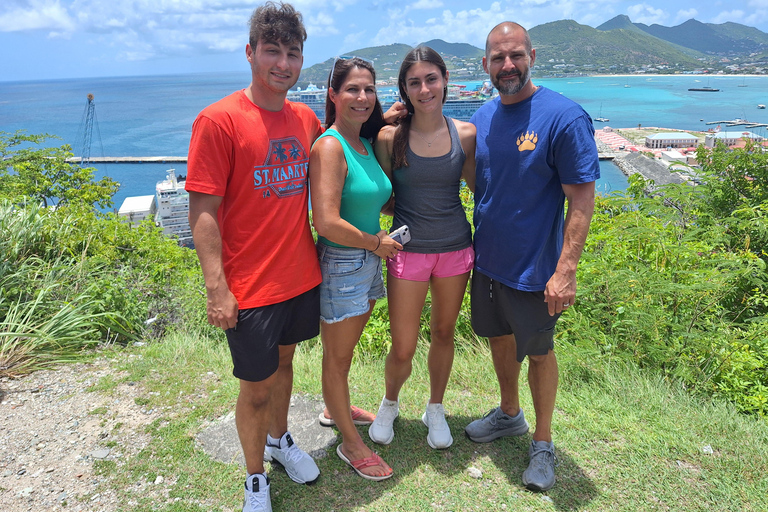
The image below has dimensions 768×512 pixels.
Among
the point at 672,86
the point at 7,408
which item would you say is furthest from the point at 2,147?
the point at 672,86

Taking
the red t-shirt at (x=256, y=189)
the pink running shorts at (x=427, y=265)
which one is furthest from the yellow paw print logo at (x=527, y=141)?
the red t-shirt at (x=256, y=189)

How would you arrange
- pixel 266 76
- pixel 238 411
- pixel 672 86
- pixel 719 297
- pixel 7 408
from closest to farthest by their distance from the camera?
pixel 266 76
pixel 238 411
pixel 7 408
pixel 719 297
pixel 672 86

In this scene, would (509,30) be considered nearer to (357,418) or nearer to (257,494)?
(357,418)

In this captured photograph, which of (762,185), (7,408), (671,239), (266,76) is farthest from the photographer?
(762,185)

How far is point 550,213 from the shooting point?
2.38m

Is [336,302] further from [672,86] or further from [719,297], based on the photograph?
[672,86]

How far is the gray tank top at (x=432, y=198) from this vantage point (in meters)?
2.46

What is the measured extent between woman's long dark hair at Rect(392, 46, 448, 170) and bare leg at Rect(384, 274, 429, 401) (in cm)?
61

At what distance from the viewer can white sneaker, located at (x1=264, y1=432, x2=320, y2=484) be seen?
Answer: 2564mm

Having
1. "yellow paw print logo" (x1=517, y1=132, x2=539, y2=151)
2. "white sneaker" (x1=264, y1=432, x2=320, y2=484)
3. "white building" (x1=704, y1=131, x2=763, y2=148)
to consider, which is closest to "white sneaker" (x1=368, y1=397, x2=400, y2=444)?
"white sneaker" (x1=264, y1=432, x2=320, y2=484)

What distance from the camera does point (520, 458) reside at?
2.73 m

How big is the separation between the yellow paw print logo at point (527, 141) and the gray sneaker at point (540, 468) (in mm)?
1489

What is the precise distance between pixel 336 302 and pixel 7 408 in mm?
2489

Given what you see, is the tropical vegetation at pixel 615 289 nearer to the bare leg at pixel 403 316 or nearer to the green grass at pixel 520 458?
the green grass at pixel 520 458
